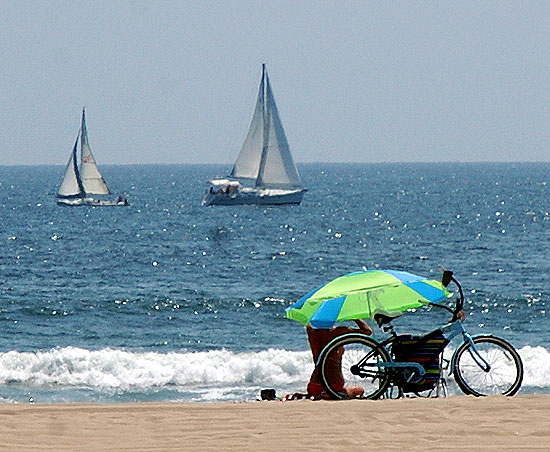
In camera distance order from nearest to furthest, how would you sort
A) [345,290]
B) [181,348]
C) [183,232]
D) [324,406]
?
→ [324,406]
[345,290]
[181,348]
[183,232]

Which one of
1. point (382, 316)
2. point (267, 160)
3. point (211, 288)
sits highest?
point (267, 160)

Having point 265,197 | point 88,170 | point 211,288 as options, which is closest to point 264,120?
point 265,197

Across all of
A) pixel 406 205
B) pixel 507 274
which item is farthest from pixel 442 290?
pixel 406 205

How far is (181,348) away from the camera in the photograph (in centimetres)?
2166

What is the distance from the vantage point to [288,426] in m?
7.73

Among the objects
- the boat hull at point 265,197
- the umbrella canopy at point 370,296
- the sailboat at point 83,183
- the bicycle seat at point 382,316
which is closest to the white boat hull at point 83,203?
the sailboat at point 83,183

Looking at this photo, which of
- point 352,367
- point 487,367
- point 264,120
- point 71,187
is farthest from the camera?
point 71,187

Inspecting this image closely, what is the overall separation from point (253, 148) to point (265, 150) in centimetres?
182

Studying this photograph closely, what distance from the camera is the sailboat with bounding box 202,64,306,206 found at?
219 feet

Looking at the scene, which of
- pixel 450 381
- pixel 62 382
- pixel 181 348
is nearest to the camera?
pixel 450 381

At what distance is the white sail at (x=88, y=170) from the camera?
76.8 m

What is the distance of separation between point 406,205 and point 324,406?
249 ft

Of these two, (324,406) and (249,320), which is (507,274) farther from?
(324,406)

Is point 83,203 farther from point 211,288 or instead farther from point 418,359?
point 418,359
